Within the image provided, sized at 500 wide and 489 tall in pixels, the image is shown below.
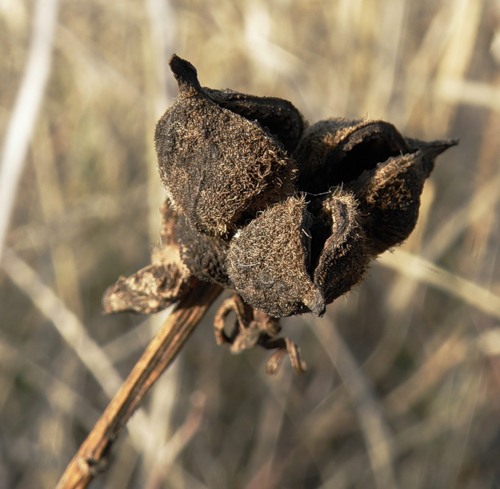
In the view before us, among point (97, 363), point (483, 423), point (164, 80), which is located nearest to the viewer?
point (164, 80)

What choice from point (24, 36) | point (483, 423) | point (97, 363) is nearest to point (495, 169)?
point (483, 423)

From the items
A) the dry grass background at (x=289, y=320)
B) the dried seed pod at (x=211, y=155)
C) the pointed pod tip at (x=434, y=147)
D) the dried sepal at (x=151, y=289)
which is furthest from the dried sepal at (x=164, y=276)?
the dry grass background at (x=289, y=320)

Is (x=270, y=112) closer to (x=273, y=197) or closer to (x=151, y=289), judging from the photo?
(x=273, y=197)

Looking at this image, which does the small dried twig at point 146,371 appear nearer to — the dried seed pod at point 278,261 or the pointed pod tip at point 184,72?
the dried seed pod at point 278,261

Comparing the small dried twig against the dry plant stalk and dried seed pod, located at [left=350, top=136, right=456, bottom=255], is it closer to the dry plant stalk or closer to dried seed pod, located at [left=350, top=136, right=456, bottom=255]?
the dry plant stalk

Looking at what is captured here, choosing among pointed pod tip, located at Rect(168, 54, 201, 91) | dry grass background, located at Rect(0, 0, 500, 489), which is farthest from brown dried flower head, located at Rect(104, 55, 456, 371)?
dry grass background, located at Rect(0, 0, 500, 489)

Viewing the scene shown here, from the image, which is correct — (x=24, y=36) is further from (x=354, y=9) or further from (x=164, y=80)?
(x=354, y=9)

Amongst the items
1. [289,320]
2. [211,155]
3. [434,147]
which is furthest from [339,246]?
[289,320]
